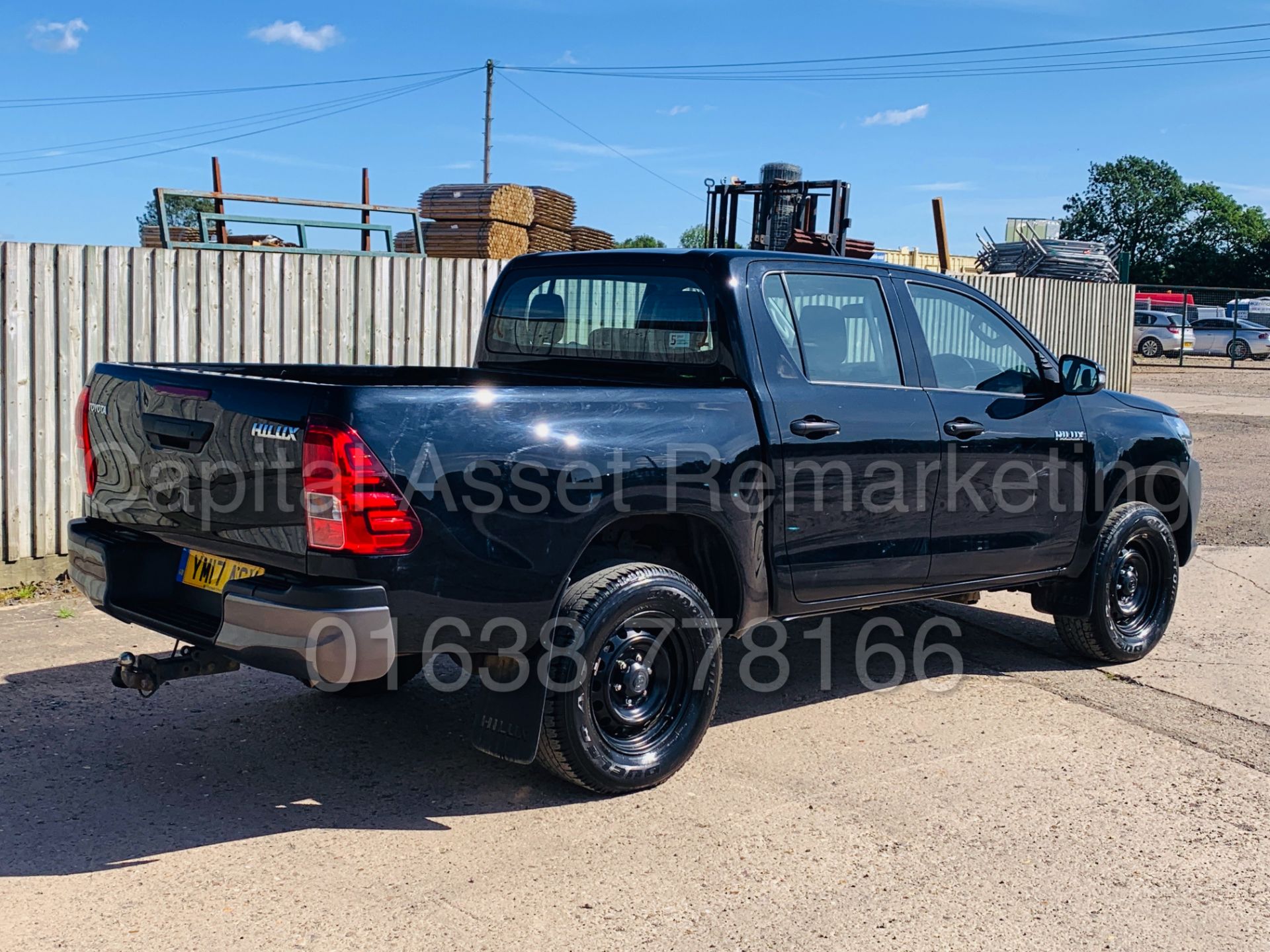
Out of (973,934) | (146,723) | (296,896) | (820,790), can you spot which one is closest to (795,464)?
(820,790)

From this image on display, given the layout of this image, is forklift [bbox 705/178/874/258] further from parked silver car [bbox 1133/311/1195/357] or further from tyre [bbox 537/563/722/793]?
parked silver car [bbox 1133/311/1195/357]

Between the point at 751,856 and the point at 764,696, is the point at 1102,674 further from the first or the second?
the point at 751,856

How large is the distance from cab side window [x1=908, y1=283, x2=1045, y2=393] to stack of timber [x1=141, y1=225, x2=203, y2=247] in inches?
536

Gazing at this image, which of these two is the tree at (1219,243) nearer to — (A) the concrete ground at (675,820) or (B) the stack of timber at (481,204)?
(B) the stack of timber at (481,204)

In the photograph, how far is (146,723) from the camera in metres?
5.39

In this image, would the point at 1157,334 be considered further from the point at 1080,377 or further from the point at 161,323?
the point at 161,323

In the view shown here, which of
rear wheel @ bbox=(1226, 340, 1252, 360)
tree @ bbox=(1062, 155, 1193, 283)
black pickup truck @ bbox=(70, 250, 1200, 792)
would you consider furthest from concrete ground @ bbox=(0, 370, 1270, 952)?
tree @ bbox=(1062, 155, 1193, 283)

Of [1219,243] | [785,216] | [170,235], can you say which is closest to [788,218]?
[785,216]

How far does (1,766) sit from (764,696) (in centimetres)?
320

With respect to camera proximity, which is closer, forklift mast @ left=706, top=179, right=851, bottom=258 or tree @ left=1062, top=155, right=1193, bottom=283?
forklift mast @ left=706, top=179, right=851, bottom=258

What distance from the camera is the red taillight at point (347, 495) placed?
12.7 ft

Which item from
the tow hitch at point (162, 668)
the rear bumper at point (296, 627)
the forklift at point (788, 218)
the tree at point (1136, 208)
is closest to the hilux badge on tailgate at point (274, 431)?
the rear bumper at point (296, 627)

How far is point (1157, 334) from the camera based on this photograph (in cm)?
3941

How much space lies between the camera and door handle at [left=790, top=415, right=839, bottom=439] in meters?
5.08
